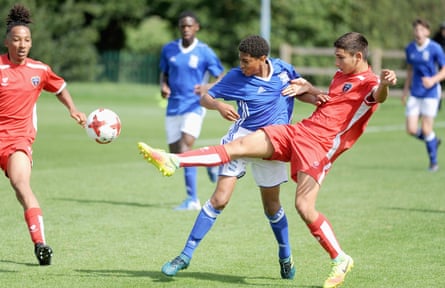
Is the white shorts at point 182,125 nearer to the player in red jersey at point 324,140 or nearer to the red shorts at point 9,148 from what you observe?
the red shorts at point 9,148

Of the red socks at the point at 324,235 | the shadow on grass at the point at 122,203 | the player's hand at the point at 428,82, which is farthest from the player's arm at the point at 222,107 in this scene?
the player's hand at the point at 428,82

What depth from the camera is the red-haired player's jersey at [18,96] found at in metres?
7.98

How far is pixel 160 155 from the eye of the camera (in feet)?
21.9

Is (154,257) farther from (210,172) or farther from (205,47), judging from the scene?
(210,172)

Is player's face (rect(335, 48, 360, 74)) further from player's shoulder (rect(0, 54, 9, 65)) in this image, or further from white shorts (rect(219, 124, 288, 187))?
player's shoulder (rect(0, 54, 9, 65))

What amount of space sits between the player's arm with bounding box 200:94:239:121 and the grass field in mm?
1365

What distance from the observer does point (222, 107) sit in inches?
290

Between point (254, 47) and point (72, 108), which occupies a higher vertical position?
point (254, 47)

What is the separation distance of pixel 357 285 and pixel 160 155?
6.49 ft

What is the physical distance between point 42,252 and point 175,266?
3.99 feet

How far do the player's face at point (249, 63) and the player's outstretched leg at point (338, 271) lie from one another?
1.69 metres

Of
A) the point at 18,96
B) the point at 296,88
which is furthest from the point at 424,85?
the point at 18,96

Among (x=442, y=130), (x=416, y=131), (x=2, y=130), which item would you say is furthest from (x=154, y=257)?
(x=442, y=130)

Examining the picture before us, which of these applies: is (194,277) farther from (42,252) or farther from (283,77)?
(283,77)
